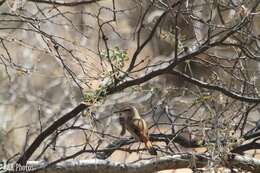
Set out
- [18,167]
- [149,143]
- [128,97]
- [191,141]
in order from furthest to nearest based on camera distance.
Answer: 1. [128,97]
2. [191,141]
3. [149,143]
4. [18,167]

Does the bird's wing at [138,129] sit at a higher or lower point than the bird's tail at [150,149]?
higher

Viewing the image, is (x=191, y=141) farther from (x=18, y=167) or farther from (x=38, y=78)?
(x=38, y=78)

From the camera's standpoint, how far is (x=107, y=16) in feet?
19.6

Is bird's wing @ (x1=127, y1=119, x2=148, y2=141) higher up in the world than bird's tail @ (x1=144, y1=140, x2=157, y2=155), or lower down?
higher up

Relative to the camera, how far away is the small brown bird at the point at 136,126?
102 inches

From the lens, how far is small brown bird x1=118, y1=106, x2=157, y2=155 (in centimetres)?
259

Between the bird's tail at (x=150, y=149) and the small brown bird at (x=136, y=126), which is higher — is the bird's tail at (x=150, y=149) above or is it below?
below

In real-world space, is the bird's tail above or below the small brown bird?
below

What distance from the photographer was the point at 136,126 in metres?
2.71

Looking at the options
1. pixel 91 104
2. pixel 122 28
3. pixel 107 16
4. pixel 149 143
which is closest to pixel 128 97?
pixel 107 16

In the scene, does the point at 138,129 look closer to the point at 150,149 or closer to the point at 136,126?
the point at 136,126

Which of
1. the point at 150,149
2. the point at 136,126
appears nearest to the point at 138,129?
the point at 136,126

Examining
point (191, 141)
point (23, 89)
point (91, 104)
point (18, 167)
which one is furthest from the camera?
point (23, 89)

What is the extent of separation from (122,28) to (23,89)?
1.55 metres
